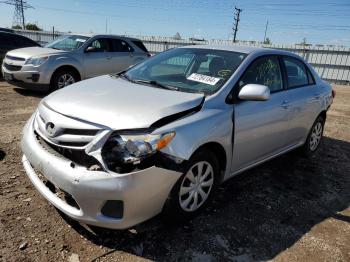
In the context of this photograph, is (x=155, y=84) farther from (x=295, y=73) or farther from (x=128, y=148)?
(x=295, y=73)

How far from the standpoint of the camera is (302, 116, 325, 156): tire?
543 cm

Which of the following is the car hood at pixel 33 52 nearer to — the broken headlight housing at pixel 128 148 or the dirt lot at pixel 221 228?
the dirt lot at pixel 221 228

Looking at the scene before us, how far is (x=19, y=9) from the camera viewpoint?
59.8 metres

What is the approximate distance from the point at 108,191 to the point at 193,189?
97cm

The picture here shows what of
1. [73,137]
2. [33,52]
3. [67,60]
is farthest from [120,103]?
[33,52]

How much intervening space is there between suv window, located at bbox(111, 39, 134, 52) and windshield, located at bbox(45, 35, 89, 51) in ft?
2.98

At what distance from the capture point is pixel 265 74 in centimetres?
422

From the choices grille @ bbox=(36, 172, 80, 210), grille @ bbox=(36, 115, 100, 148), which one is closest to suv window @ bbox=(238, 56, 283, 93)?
grille @ bbox=(36, 115, 100, 148)

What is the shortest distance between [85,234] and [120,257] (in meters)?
0.43

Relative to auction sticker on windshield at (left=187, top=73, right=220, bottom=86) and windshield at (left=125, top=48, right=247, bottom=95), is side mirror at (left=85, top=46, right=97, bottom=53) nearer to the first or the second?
windshield at (left=125, top=48, right=247, bottom=95)

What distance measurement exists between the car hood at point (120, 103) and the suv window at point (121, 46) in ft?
21.2

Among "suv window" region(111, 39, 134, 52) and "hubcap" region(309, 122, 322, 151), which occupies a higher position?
"suv window" region(111, 39, 134, 52)

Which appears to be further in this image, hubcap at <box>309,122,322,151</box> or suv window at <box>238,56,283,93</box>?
hubcap at <box>309,122,322,151</box>

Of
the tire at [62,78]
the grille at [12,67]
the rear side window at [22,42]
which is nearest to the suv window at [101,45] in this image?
the tire at [62,78]
